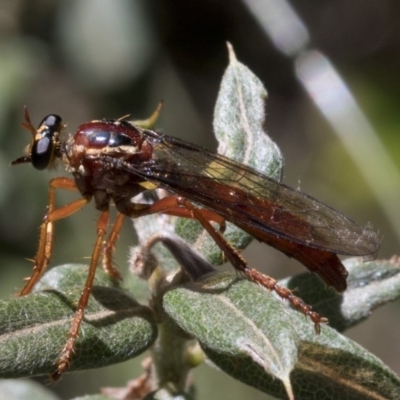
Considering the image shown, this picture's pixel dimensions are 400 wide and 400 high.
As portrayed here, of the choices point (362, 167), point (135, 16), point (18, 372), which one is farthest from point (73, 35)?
point (18, 372)

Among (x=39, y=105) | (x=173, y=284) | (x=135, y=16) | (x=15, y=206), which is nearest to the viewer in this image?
(x=173, y=284)

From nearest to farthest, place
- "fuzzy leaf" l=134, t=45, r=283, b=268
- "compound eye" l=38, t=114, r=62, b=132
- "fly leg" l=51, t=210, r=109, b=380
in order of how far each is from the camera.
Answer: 1. "fly leg" l=51, t=210, r=109, b=380
2. "fuzzy leaf" l=134, t=45, r=283, b=268
3. "compound eye" l=38, t=114, r=62, b=132

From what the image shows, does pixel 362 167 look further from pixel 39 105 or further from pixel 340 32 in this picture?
pixel 39 105

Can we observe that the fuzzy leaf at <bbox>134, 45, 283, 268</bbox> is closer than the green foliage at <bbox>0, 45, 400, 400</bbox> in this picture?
No

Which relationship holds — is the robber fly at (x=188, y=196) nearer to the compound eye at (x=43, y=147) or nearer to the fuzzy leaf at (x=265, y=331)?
the compound eye at (x=43, y=147)

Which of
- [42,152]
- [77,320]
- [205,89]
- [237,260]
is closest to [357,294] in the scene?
Answer: [237,260]

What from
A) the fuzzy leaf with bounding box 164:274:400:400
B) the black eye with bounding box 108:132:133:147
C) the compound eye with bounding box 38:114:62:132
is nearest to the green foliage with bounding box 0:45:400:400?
the fuzzy leaf with bounding box 164:274:400:400

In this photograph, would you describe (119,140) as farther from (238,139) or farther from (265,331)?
(265,331)

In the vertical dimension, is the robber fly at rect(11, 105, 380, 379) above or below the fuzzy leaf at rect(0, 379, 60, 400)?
above

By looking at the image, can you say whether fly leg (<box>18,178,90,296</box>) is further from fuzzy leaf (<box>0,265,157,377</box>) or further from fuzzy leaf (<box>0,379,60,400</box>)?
fuzzy leaf (<box>0,379,60,400</box>)
